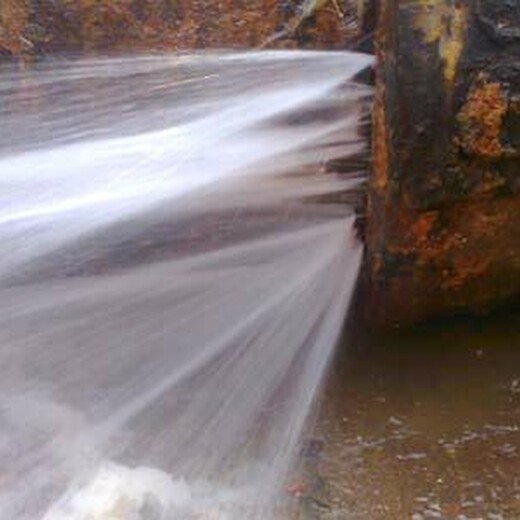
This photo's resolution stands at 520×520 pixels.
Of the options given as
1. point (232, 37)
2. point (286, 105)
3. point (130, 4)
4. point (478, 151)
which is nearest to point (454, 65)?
point (478, 151)

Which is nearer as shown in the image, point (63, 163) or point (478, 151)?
point (478, 151)

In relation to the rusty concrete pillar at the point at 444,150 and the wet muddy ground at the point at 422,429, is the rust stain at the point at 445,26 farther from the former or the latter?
the wet muddy ground at the point at 422,429

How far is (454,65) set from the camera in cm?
206

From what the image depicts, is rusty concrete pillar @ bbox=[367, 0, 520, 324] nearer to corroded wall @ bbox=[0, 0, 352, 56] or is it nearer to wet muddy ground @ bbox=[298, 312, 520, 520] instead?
wet muddy ground @ bbox=[298, 312, 520, 520]

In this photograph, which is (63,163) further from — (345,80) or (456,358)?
(456,358)

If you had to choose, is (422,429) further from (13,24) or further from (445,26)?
(13,24)

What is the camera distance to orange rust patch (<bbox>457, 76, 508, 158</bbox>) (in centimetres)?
208

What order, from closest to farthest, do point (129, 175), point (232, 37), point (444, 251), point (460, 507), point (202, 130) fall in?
point (460, 507)
point (444, 251)
point (129, 175)
point (202, 130)
point (232, 37)

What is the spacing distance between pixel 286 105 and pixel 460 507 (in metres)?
1.67

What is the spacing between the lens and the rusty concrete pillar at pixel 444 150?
206cm

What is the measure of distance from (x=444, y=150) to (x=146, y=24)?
6.84 feet

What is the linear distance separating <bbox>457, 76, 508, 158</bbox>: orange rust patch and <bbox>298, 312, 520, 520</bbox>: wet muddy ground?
1.81ft

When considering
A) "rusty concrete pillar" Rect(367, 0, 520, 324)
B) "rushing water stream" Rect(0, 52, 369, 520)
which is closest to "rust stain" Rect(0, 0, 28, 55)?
"rushing water stream" Rect(0, 52, 369, 520)

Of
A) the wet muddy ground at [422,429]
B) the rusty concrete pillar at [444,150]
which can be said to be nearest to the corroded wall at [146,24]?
Answer: the rusty concrete pillar at [444,150]
